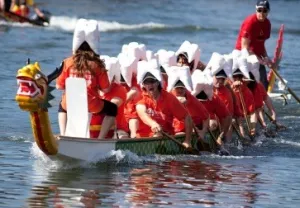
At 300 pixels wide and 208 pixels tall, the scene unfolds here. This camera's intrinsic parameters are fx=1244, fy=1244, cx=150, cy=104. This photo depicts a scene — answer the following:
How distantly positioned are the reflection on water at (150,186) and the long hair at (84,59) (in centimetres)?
125

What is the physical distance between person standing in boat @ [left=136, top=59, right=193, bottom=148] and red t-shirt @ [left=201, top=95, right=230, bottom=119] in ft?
4.84

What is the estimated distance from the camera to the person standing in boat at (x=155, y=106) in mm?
16062

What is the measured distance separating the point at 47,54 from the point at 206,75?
549 inches

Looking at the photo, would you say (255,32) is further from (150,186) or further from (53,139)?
(53,139)

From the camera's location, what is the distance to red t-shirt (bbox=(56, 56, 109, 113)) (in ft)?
49.9

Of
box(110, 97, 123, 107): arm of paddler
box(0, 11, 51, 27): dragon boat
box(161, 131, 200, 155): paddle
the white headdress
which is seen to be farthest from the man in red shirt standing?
box(0, 11, 51, 27): dragon boat

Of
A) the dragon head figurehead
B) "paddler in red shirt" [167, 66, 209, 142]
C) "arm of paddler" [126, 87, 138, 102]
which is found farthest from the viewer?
"arm of paddler" [126, 87, 138, 102]

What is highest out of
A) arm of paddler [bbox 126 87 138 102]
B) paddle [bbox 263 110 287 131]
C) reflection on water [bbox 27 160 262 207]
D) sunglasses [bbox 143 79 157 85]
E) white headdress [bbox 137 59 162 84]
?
white headdress [bbox 137 59 162 84]

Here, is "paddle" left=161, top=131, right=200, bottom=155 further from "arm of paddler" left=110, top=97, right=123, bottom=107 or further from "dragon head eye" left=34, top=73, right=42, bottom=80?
"dragon head eye" left=34, top=73, right=42, bottom=80

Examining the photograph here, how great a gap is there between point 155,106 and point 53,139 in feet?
7.36

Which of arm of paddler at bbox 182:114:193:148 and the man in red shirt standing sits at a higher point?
the man in red shirt standing

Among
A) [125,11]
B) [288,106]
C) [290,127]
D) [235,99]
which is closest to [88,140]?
[235,99]

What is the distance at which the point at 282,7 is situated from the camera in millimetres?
55000

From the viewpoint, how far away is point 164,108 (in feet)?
53.9
